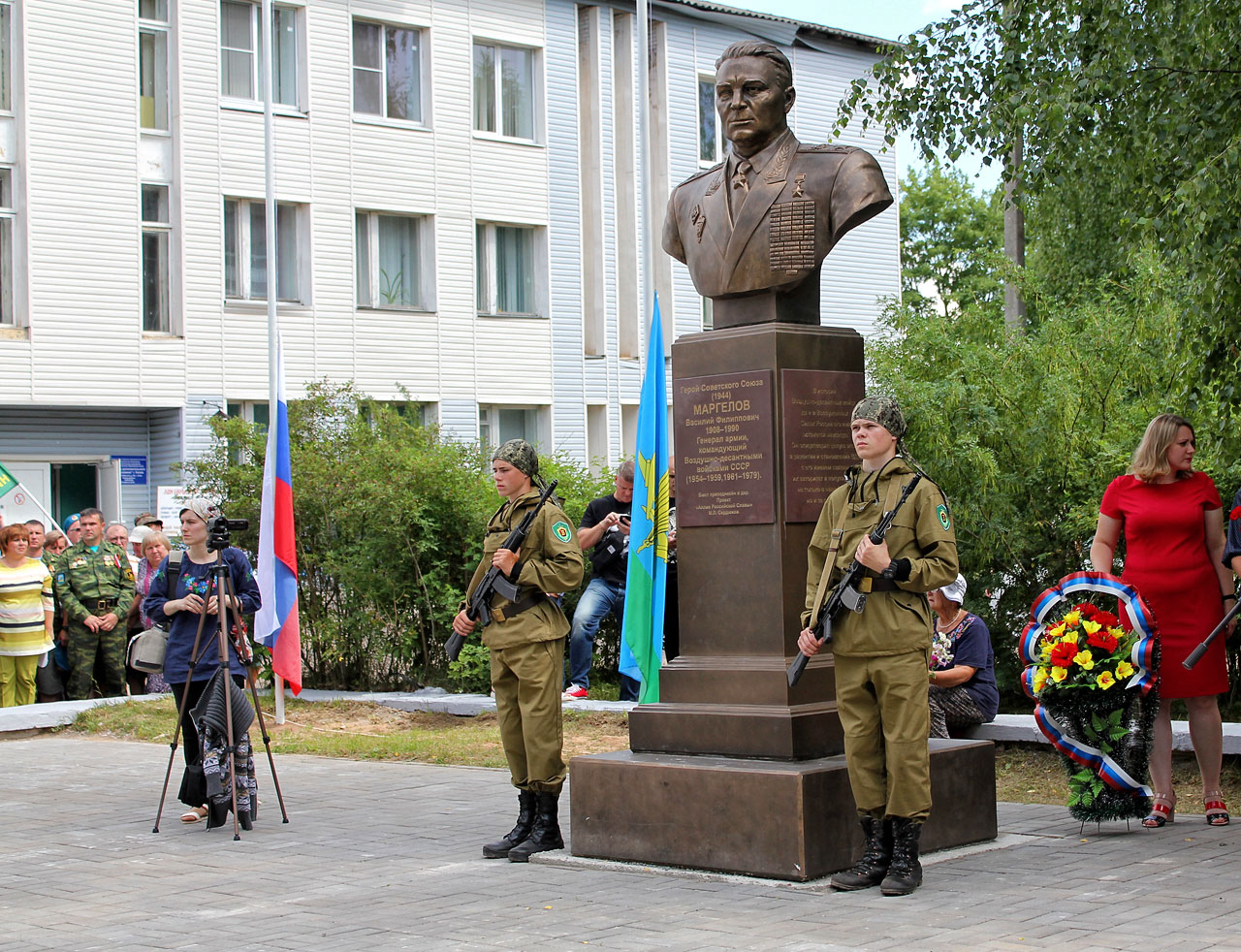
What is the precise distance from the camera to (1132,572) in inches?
332

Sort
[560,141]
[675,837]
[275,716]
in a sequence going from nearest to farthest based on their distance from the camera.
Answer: [675,837]
[275,716]
[560,141]

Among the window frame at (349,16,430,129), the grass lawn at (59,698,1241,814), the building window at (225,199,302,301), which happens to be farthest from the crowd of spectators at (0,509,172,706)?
the window frame at (349,16,430,129)

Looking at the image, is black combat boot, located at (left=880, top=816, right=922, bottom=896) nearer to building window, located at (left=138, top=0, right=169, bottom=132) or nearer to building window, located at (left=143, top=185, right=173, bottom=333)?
building window, located at (left=143, top=185, right=173, bottom=333)

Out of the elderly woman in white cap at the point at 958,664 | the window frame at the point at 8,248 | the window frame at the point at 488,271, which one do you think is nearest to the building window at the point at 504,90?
the window frame at the point at 488,271

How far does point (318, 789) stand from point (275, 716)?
3319 millimetres

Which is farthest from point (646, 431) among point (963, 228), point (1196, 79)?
point (963, 228)

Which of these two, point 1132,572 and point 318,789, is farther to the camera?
point 318,789

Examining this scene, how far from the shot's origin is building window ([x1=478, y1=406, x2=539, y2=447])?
2858 centimetres

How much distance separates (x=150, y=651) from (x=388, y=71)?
19.6m

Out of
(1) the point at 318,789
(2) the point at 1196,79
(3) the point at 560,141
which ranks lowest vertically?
(1) the point at 318,789

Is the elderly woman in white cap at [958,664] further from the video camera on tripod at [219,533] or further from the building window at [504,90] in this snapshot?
the building window at [504,90]

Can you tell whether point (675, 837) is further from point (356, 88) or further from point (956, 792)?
point (356, 88)

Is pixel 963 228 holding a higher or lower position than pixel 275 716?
higher

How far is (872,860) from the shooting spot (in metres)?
6.87
